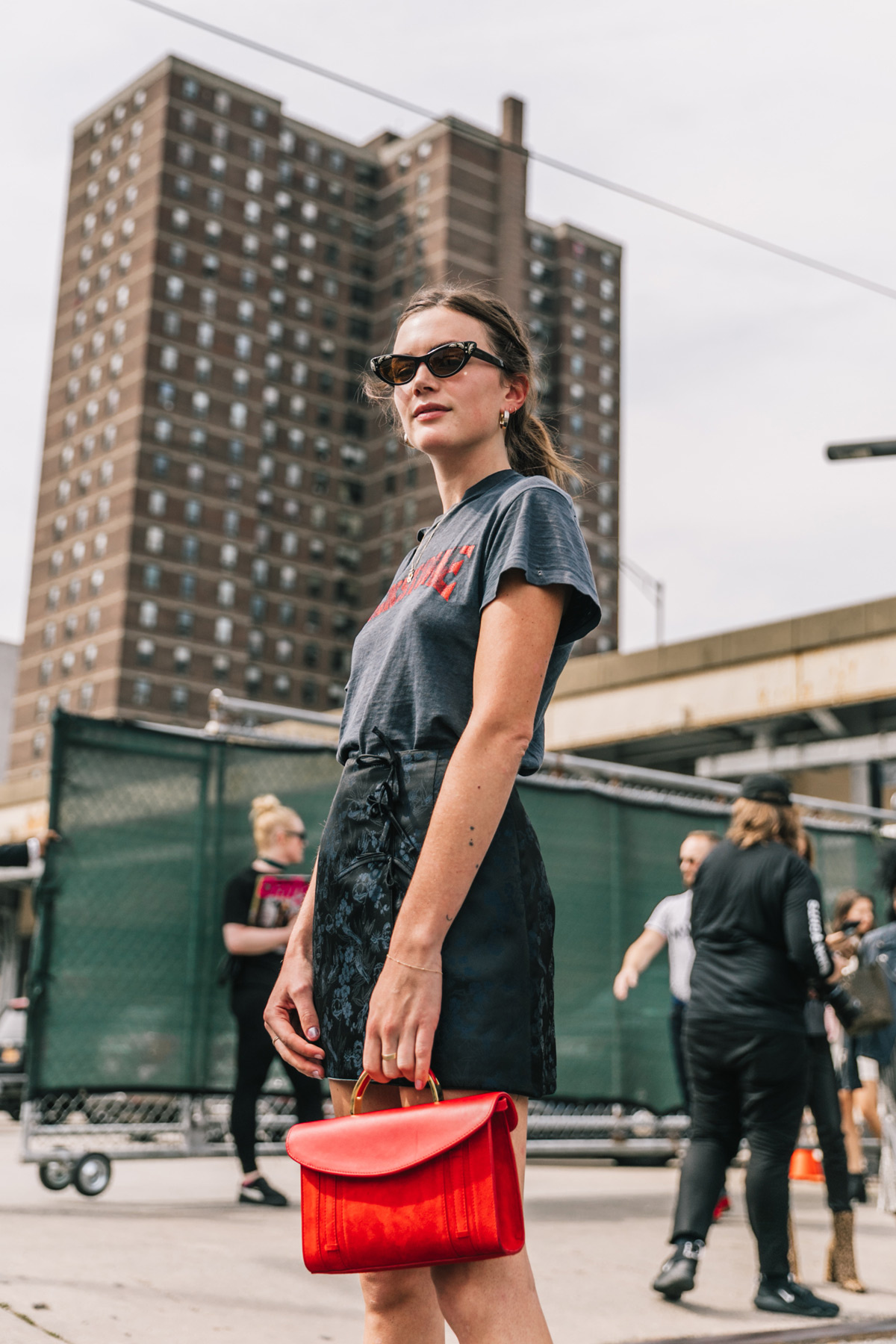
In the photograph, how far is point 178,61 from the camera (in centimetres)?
9119

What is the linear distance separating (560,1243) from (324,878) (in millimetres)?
4399

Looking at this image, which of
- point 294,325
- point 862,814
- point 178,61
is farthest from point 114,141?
point 862,814

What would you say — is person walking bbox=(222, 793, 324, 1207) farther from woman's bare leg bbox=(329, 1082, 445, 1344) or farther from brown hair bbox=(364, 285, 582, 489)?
woman's bare leg bbox=(329, 1082, 445, 1344)

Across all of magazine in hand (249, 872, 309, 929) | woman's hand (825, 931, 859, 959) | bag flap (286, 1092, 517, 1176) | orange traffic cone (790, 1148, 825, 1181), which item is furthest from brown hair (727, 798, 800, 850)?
orange traffic cone (790, 1148, 825, 1181)

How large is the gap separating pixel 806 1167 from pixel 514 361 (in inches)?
328

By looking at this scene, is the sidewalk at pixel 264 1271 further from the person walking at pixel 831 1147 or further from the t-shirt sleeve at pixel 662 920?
the t-shirt sleeve at pixel 662 920

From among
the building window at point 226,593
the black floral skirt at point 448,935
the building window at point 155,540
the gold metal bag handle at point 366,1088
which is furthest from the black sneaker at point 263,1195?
the building window at point 226,593

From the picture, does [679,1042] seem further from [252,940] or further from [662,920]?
[252,940]

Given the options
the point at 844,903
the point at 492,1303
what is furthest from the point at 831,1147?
the point at 492,1303

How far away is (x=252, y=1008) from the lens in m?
6.78

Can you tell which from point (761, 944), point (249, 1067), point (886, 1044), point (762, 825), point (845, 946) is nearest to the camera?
point (761, 944)

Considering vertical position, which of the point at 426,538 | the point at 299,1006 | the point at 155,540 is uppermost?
the point at 155,540

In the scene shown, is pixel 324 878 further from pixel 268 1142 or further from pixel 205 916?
pixel 268 1142

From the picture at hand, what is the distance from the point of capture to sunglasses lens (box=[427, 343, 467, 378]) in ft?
7.94
